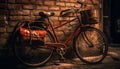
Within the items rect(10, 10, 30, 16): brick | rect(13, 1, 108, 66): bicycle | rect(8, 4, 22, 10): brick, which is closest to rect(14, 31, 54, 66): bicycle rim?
rect(13, 1, 108, 66): bicycle

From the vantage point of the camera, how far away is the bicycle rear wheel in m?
5.77

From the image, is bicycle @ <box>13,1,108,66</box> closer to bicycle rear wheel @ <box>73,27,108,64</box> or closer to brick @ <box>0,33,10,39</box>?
bicycle rear wheel @ <box>73,27,108,64</box>

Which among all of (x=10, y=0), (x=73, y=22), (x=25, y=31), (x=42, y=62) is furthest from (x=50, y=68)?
(x=10, y=0)

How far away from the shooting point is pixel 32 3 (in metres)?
5.72

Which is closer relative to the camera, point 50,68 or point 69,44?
point 50,68

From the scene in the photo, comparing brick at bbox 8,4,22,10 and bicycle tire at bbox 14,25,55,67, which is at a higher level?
brick at bbox 8,4,22,10

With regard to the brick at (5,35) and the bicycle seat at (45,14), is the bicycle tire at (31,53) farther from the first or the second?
the bicycle seat at (45,14)

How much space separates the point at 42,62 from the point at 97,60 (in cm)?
145

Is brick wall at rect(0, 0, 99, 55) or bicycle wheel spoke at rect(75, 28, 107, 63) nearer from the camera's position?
brick wall at rect(0, 0, 99, 55)

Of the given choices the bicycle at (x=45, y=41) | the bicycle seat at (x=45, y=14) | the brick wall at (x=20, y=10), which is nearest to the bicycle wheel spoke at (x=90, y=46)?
the bicycle at (x=45, y=41)

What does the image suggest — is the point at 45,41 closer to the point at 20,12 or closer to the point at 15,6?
the point at 20,12

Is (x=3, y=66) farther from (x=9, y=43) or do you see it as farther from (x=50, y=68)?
(x=50, y=68)

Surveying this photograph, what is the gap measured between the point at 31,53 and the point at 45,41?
0.48 metres

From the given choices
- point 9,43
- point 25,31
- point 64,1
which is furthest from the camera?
point 64,1
